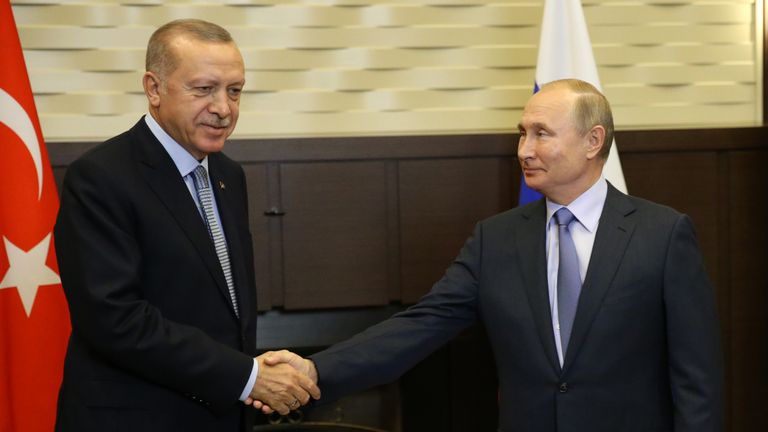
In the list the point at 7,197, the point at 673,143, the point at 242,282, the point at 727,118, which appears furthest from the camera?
the point at 727,118

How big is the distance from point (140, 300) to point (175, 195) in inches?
11.5

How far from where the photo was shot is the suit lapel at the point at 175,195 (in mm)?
2568

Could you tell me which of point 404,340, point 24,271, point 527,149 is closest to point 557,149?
point 527,149

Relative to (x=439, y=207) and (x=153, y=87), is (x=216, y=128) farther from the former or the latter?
(x=439, y=207)

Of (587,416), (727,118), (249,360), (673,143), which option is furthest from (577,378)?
(727,118)

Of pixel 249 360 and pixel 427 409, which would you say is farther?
pixel 427 409

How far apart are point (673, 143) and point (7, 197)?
283cm

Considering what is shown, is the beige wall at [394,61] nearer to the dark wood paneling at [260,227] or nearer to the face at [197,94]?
the dark wood paneling at [260,227]

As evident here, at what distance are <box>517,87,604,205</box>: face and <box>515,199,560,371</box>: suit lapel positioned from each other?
0.34 feet

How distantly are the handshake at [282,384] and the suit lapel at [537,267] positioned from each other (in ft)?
2.41

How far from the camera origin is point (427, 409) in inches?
181

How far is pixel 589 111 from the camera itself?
2.83 meters

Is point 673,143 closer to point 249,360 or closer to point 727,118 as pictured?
point 727,118

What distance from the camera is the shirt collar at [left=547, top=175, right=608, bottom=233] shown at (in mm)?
2834
